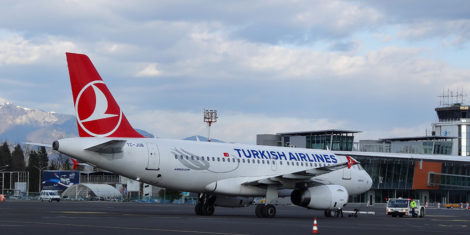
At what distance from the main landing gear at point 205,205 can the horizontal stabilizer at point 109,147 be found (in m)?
7.69

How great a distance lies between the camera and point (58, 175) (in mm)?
117125

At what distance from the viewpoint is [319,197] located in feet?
126

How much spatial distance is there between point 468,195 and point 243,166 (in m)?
78.9

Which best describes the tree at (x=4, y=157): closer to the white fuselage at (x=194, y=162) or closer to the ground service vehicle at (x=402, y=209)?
the ground service vehicle at (x=402, y=209)

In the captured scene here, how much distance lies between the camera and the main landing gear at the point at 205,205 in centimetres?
4003

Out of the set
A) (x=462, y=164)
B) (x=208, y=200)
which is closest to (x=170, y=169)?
(x=208, y=200)

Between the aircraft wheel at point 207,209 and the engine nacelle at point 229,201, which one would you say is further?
the engine nacelle at point 229,201

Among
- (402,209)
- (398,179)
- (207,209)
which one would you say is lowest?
(398,179)

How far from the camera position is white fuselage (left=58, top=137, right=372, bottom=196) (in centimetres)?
3413

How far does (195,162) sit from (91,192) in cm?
6888

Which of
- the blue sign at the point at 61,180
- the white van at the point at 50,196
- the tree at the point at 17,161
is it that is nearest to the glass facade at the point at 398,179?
the white van at the point at 50,196

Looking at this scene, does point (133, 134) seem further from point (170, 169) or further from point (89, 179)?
point (89, 179)

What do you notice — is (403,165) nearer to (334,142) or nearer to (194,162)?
(334,142)

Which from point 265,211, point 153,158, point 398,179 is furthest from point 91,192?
point 153,158
